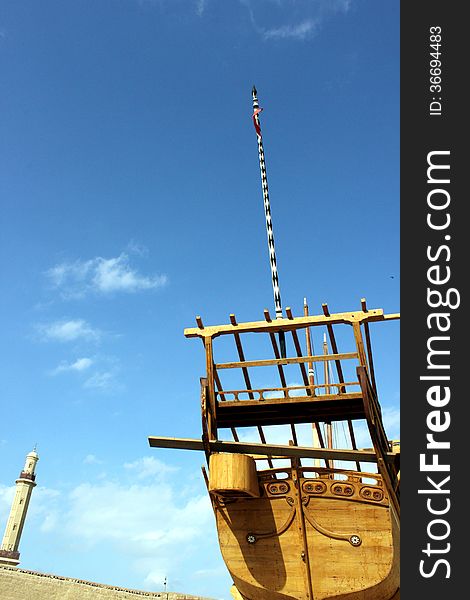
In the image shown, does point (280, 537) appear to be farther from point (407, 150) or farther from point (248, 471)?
point (407, 150)

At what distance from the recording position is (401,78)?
592 centimetres

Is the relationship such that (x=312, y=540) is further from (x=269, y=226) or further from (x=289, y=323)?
(x=269, y=226)

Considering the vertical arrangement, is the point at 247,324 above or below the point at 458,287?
above

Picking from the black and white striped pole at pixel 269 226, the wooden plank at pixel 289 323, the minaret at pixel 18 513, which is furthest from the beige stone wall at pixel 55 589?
the wooden plank at pixel 289 323

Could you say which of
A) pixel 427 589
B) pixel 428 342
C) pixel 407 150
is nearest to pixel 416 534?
pixel 427 589

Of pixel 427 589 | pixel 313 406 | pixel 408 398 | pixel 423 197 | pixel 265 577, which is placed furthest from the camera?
pixel 313 406

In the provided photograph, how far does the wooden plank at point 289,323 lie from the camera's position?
8.62 m

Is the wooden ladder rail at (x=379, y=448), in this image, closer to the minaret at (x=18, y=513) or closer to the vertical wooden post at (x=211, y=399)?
the vertical wooden post at (x=211, y=399)

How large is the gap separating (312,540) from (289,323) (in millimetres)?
3389

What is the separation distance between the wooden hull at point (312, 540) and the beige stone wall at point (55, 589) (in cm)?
1962

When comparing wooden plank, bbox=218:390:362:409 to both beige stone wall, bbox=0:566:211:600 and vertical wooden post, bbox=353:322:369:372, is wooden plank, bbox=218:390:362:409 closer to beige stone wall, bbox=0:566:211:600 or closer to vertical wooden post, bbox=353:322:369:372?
vertical wooden post, bbox=353:322:369:372

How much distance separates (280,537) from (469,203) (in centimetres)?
563

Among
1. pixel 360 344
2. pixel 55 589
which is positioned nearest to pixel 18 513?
pixel 55 589

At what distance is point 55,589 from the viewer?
83.3ft
